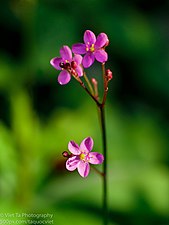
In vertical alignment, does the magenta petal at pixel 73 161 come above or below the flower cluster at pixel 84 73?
below

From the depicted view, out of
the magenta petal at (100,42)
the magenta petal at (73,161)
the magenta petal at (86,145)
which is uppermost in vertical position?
the magenta petal at (100,42)

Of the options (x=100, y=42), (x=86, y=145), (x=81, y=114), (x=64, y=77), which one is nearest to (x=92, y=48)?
(x=100, y=42)

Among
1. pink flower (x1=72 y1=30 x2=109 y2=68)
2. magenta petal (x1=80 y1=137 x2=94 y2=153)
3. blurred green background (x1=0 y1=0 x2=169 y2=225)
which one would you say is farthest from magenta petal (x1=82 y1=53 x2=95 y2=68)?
blurred green background (x1=0 y1=0 x2=169 y2=225)

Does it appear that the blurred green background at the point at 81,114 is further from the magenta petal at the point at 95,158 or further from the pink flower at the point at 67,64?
the magenta petal at the point at 95,158

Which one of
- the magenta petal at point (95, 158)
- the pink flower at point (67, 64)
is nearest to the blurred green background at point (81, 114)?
the pink flower at point (67, 64)

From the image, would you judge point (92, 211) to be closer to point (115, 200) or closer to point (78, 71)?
point (115, 200)

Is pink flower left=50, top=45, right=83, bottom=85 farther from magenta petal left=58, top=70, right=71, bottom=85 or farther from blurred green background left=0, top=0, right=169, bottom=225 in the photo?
blurred green background left=0, top=0, right=169, bottom=225

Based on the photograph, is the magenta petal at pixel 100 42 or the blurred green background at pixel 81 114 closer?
the magenta petal at pixel 100 42
